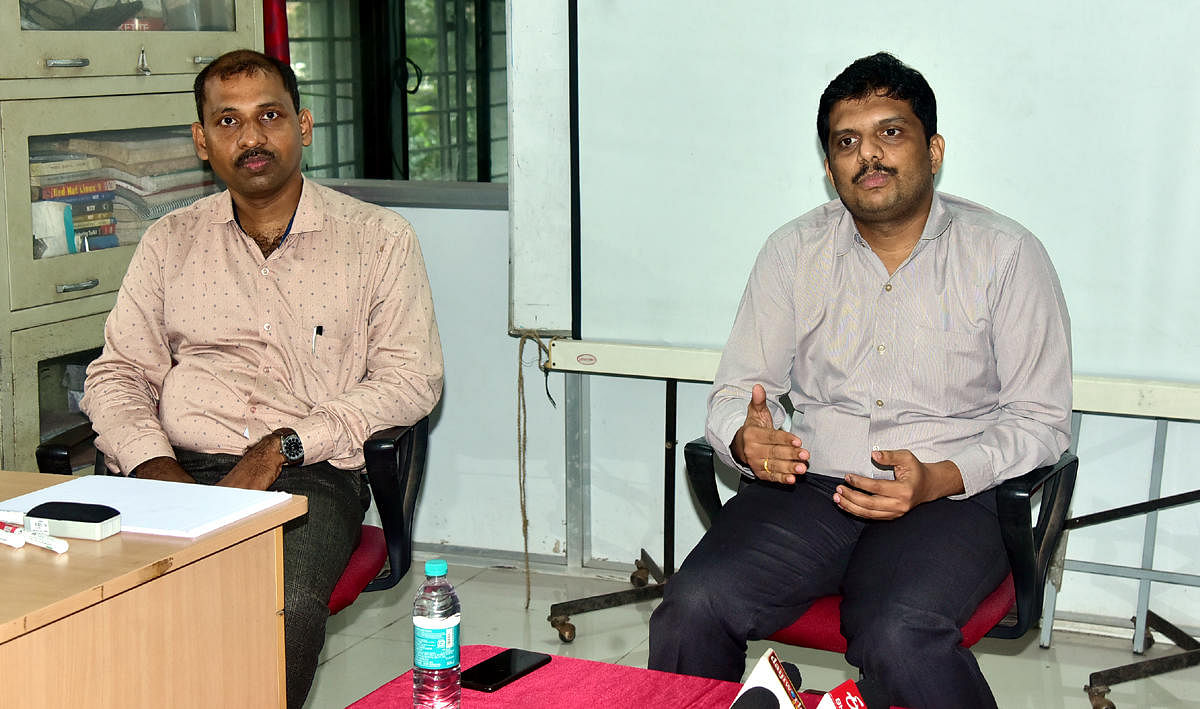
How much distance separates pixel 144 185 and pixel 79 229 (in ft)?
0.87

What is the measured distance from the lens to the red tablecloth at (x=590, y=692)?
169 centimetres

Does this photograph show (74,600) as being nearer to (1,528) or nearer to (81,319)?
(1,528)

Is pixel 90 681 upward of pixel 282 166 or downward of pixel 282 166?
downward

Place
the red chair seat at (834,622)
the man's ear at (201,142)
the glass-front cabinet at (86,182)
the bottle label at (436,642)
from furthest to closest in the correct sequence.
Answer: the glass-front cabinet at (86,182), the man's ear at (201,142), the red chair seat at (834,622), the bottle label at (436,642)

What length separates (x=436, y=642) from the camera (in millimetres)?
1655

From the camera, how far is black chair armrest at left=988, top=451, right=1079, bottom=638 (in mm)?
2121

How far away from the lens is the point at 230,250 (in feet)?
8.74

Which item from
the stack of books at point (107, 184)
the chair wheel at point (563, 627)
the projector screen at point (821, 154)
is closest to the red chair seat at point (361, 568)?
the chair wheel at point (563, 627)

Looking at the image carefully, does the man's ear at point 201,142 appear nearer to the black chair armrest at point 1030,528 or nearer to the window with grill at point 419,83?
the black chair armrest at point 1030,528

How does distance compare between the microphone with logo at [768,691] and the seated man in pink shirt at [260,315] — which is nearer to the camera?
the microphone with logo at [768,691]

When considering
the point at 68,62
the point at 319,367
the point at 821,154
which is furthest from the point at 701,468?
the point at 68,62

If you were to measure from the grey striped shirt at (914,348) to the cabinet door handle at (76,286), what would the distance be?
1693 mm

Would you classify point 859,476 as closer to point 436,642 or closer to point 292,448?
point 436,642

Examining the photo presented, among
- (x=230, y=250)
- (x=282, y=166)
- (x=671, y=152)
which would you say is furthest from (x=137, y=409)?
(x=671, y=152)
